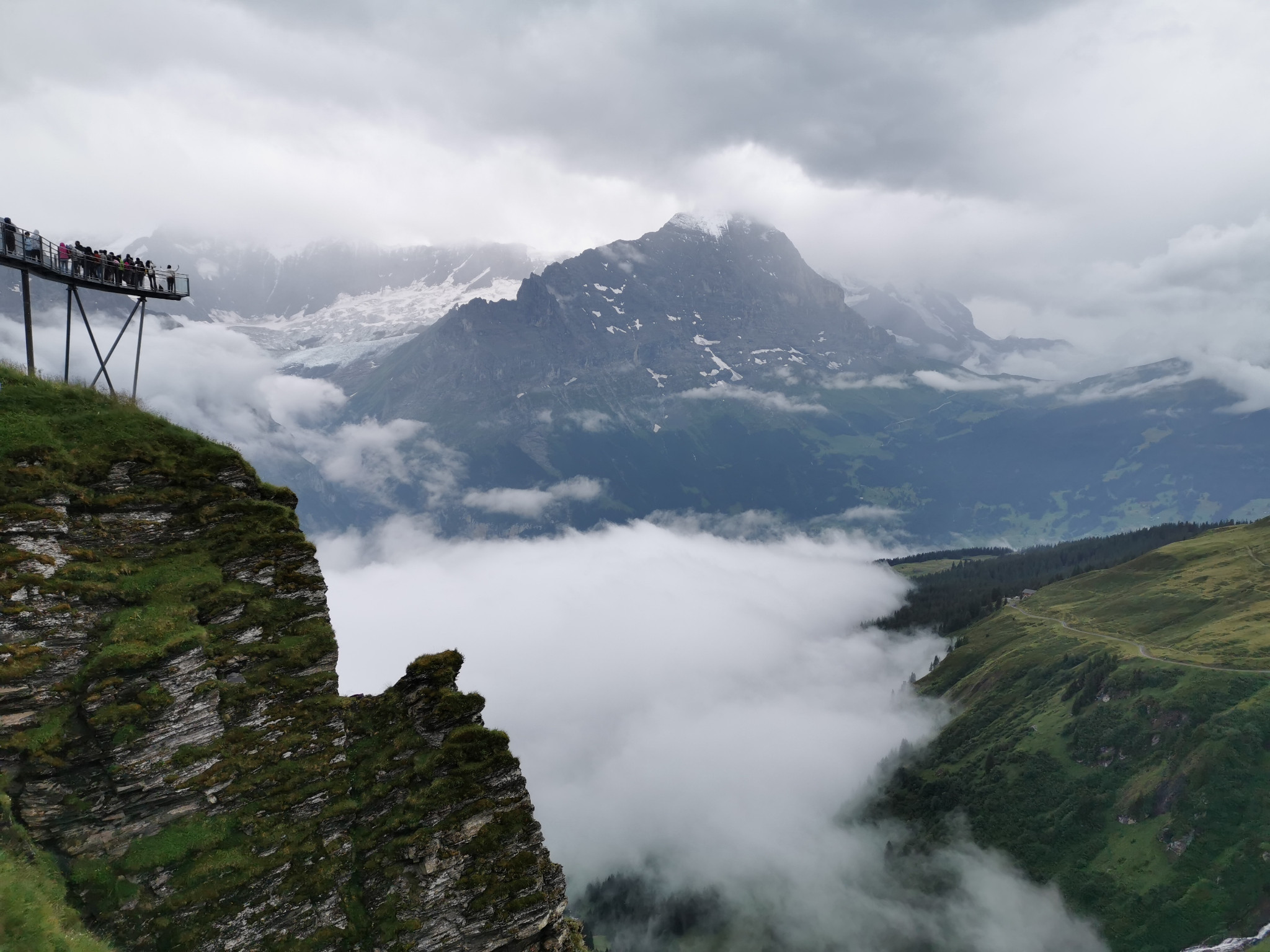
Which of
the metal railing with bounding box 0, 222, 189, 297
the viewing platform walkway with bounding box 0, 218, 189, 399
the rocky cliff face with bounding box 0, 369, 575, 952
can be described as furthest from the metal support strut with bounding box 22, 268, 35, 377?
the rocky cliff face with bounding box 0, 369, 575, 952

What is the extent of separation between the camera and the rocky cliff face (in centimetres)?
2797

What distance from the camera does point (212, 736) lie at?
102ft

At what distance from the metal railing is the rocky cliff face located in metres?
11.0

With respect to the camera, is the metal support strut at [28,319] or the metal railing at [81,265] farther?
the metal railing at [81,265]

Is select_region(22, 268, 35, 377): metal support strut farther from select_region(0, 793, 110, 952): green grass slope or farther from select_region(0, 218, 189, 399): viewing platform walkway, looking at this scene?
select_region(0, 793, 110, 952): green grass slope

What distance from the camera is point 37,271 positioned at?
4381 cm

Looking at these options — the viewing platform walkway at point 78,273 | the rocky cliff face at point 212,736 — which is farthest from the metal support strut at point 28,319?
the rocky cliff face at point 212,736

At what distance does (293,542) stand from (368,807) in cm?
1440

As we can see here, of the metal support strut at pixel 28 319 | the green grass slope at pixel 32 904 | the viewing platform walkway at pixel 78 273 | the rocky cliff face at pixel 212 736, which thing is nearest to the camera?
the green grass slope at pixel 32 904

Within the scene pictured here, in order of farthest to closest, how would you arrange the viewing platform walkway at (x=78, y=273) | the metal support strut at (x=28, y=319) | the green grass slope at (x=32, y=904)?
the viewing platform walkway at (x=78, y=273)
the metal support strut at (x=28, y=319)
the green grass slope at (x=32, y=904)

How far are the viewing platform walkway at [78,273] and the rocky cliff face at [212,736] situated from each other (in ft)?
25.9

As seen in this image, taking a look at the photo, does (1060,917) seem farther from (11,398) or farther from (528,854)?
(11,398)

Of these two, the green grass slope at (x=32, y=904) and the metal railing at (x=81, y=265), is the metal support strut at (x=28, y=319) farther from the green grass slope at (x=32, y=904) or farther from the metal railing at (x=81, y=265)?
the green grass slope at (x=32, y=904)

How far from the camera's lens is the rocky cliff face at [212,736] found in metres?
28.0
